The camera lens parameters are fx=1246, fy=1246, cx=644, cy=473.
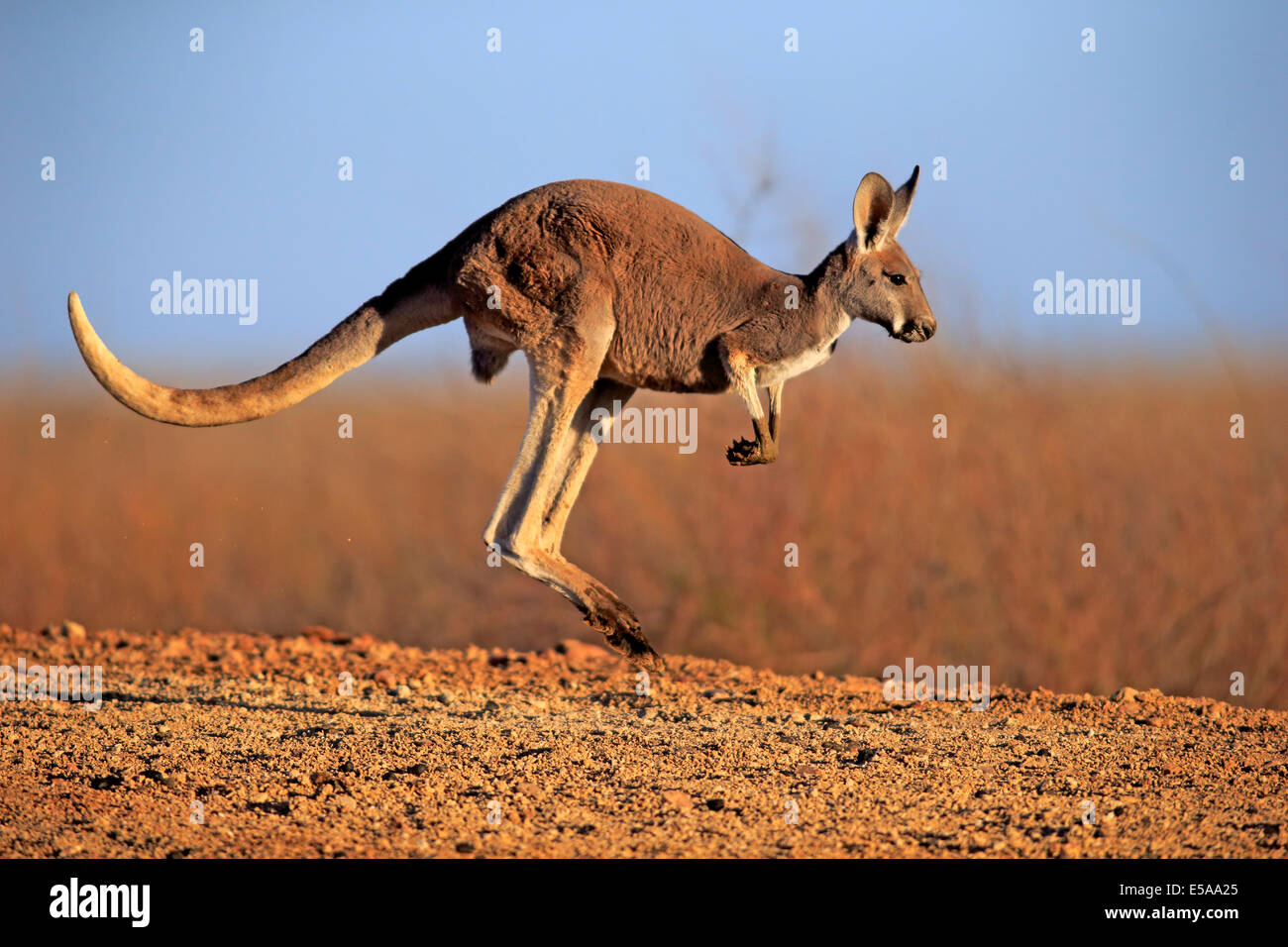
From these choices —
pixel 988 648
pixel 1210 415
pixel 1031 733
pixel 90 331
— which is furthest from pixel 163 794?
pixel 1210 415

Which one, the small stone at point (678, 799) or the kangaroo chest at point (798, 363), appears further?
the kangaroo chest at point (798, 363)

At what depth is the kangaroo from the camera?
6039 mm

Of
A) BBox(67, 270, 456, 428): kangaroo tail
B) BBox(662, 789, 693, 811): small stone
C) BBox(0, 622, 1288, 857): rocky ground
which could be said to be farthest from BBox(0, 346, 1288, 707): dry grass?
BBox(662, 789, 693, 811): small stone

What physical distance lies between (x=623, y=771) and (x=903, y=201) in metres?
3.03

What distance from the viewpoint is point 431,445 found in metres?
13.4

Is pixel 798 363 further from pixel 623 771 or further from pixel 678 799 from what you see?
pixel 678 799

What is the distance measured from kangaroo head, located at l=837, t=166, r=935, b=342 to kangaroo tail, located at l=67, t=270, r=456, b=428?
2029 millimetres

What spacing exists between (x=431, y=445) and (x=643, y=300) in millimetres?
7676

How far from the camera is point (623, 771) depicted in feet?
17.4

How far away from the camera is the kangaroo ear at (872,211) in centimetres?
603

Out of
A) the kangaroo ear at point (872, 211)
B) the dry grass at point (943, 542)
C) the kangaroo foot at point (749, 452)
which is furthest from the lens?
the dry grass at point (943, 542)

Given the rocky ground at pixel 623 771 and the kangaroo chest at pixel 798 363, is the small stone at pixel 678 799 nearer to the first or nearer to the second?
the rocky ground at pixel 623 771

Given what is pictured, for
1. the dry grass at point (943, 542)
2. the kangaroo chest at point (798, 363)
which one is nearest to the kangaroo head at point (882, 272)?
the kangaroo chest at point (798, 363)

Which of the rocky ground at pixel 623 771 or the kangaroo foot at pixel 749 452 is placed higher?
the kangaroo foot at pixel 749 452
